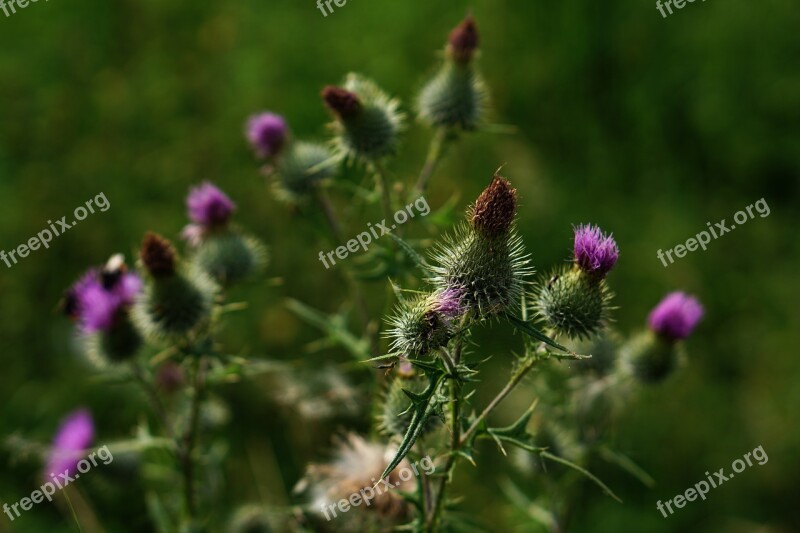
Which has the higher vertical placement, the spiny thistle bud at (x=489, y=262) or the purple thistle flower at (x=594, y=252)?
the spiny thistle bud at (x=489, y=262)

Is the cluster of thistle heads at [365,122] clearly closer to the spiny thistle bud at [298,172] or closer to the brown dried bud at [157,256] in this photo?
the spiny thistle bud at [298,172]

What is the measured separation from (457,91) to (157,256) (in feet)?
6.58

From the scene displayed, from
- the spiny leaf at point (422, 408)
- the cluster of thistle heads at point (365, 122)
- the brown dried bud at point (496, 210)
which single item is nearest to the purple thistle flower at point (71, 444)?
the cluster of thistle heads at point (365, 122)

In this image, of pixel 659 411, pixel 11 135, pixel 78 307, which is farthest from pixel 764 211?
pixel 11 135

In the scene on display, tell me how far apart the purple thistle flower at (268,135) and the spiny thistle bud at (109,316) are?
117 cm

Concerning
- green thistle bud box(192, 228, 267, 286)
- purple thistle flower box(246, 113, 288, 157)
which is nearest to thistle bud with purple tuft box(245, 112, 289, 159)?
purple thistle flower box(246, 113, 288, 157)

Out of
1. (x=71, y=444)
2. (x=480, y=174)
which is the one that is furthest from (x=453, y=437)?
(x=480, y=174)

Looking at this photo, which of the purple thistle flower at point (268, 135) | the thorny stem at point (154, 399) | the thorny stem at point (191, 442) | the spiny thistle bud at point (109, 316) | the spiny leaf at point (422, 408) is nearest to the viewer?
the spiny leaf at point (422, 408)

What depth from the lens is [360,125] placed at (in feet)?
12.9

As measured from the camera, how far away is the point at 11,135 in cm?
708

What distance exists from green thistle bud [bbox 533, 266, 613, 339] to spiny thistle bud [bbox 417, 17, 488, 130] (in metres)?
1.73

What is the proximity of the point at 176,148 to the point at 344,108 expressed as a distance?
3.92m

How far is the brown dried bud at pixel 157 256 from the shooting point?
377 centimetres

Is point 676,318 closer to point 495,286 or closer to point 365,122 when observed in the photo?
point 495,286
